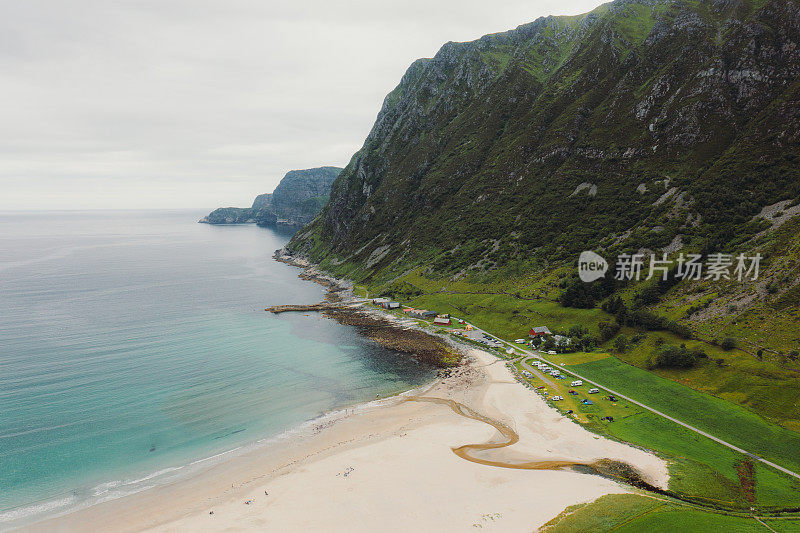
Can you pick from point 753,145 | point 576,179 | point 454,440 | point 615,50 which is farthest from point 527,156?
point 454,440

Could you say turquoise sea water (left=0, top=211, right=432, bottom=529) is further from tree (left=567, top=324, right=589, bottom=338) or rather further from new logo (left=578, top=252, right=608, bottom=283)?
new logo (left=578, top=252, right=608, bottom=283)

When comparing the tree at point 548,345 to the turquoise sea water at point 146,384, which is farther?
the tree at point 548,345

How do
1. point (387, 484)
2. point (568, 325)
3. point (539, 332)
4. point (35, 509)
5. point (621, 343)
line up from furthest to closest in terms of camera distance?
point (568, 325)
point (539, 332)
point (621, 343)
point (387, 484)
point (35, 509)

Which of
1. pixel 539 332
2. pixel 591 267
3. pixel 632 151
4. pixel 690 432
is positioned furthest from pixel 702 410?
pixel 632 151

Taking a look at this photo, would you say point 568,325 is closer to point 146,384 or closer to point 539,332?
point 539,332

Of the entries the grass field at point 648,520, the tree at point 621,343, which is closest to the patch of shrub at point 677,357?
the tree at point 621,343

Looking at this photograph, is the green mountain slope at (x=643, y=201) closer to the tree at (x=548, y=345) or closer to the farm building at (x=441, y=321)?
the farm building at (x=441, y=321)

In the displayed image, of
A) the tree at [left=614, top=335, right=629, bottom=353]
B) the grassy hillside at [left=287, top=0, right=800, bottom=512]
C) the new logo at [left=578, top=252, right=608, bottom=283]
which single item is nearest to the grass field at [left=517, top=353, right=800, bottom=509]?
the grassy hillside at [left=287, top=0, right=800, bottom=512]
